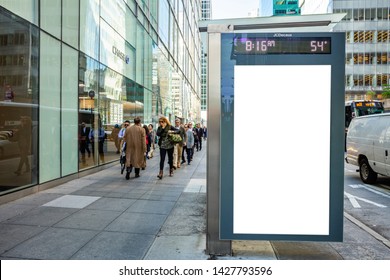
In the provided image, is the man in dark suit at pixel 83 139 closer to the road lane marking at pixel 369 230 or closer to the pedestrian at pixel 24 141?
the pedestrian at pixel 24 141

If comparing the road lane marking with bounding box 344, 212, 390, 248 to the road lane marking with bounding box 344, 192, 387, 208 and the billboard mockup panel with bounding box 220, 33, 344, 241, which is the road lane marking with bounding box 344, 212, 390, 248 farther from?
the billboard mockup panel with bounding box 220, 33, 344, 241

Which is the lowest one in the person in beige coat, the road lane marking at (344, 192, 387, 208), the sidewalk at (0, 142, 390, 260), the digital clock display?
the road lane marking at (344, 192, 387, 208)

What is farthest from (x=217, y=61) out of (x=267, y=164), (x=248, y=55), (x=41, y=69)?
(x=41, y=69)

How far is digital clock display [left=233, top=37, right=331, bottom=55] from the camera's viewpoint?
3539 millimetres

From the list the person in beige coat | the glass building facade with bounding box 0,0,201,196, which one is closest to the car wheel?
the person in beige coat

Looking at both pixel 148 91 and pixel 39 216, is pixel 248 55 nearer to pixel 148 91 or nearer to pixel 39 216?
pixel 39 216

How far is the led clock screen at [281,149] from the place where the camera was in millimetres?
3598

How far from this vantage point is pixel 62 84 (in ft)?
30.0

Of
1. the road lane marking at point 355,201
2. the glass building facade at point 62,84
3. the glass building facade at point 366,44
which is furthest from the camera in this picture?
the glass building facade at point 366,44

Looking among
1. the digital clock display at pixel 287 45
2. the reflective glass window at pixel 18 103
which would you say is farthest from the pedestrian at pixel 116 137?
the digital clock display at pixel 287 45

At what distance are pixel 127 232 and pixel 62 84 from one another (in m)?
5.91

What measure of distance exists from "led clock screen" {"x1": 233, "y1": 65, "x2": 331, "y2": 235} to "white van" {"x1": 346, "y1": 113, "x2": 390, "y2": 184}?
20.0ft

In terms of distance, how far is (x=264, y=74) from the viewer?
3600mm

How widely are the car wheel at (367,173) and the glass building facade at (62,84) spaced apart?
28.5 ft
